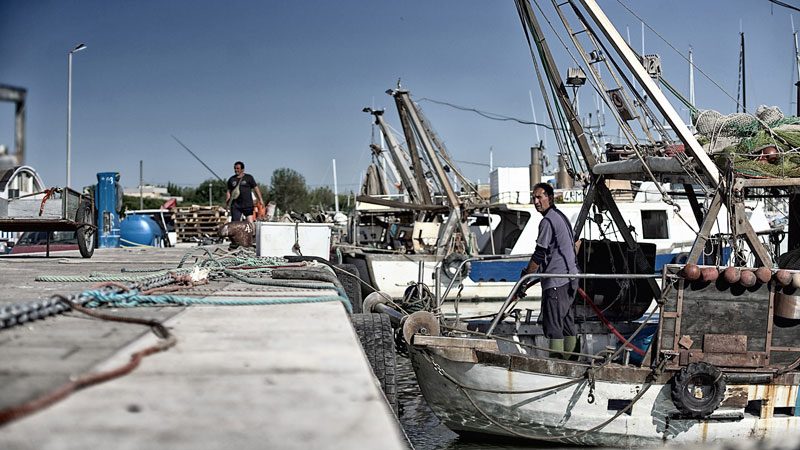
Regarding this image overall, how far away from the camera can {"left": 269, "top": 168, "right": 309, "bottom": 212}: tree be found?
7694 centimetres

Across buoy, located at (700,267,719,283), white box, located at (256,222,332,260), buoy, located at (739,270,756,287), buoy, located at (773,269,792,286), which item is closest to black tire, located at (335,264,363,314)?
white box, located at (256,222,332,260)

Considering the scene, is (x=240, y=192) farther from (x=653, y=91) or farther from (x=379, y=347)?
(x=653, y=91)

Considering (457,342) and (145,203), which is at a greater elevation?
(145,203)

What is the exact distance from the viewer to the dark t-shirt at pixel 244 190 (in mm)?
13391

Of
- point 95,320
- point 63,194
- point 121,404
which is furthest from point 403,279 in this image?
point 121,404

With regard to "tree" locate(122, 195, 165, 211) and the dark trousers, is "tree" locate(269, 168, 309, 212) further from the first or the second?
the dark trousers

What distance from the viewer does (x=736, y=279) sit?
21.1 feet

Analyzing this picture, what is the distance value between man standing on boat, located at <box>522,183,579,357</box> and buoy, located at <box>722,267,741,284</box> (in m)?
1.46

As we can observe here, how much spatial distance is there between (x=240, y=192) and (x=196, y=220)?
21492mm

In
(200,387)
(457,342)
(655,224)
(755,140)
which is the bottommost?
(457,342)

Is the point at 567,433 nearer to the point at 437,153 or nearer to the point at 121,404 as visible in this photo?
the point at 121,404

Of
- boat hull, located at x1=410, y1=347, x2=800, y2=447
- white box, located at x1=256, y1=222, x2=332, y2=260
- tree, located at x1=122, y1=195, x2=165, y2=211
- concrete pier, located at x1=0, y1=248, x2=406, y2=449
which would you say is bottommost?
boat hull, located at x1=410, y1=347, x2=800, y2=447

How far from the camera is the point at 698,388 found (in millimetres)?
6672

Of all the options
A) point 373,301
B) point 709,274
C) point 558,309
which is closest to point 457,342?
point 558,309
